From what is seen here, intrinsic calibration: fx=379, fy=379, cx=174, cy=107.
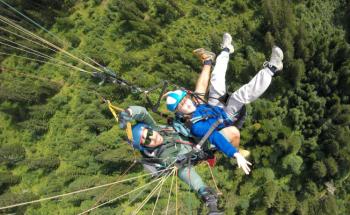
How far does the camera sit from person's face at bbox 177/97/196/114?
16.6 ft

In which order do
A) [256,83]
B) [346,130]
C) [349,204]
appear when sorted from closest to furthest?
[256,83]
[346,130]
[349,204]

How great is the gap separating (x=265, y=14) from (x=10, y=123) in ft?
28.9

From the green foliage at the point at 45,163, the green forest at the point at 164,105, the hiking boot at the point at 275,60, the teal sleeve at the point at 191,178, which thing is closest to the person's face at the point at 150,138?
the teal sleeve at the point at 191,178

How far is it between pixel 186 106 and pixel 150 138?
647 millimetres

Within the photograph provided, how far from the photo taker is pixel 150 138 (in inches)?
194

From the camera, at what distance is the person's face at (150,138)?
488 centimetres

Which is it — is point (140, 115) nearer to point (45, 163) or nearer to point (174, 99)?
point (174, 99)

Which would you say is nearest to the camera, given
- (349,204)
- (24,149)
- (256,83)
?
(256,83)

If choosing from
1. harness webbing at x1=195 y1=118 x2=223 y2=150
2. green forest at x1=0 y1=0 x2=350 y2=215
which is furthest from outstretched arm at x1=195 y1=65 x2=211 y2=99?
green forest at x1=0 y1=0 x2=350 y2=215

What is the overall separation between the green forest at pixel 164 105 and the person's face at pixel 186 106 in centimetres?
542

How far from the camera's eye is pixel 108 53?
11.9 m

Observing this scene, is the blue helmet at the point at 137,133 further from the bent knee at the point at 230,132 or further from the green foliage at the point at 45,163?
the green foliage at the point at 45,163

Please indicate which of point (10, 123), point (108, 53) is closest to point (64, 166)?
point (10, 123)

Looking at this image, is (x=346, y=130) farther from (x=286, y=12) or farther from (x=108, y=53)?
(x=108, y=53)
